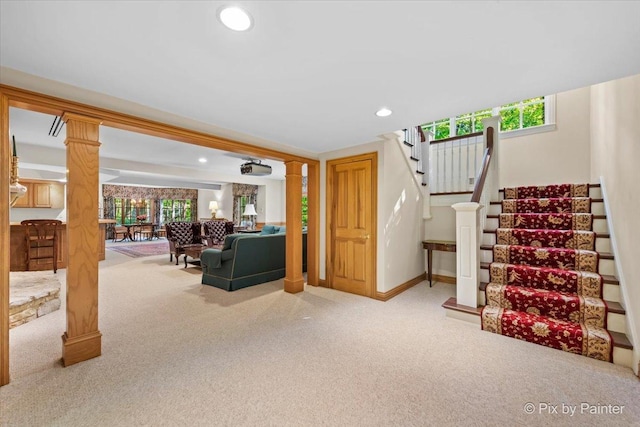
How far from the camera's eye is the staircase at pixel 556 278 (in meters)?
2.29

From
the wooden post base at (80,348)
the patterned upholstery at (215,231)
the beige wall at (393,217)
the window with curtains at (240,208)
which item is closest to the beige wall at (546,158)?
the beige wall at (393,217)

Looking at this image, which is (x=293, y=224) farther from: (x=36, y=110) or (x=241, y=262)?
(x=36, y=110)

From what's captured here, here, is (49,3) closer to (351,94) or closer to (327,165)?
(351,94)

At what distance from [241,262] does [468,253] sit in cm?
310

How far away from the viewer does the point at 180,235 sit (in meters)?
6.54

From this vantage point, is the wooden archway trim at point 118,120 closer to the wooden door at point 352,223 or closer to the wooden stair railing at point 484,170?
the wooden door at point 352,223

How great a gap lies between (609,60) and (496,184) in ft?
8.72

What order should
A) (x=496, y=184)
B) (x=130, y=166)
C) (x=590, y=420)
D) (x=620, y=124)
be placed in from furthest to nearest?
1. (x=130, y=166)
2. (x=496, y=184)
3. (x=620, y=124)
4. (x=590, y=420)

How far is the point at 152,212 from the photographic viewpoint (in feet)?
42.2

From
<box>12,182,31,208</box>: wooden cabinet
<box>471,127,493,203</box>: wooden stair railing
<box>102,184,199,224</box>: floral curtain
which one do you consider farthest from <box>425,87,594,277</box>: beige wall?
<box>102,184,199,224</box>: floral curtain

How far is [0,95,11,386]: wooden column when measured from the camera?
71.3 inches

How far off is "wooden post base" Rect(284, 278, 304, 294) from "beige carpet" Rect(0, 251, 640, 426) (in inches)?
30.7

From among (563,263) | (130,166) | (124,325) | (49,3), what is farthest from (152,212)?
(563,263)

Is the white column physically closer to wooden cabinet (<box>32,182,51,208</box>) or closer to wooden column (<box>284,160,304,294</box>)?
wooden column (<box>284,160,304,294</box>)
